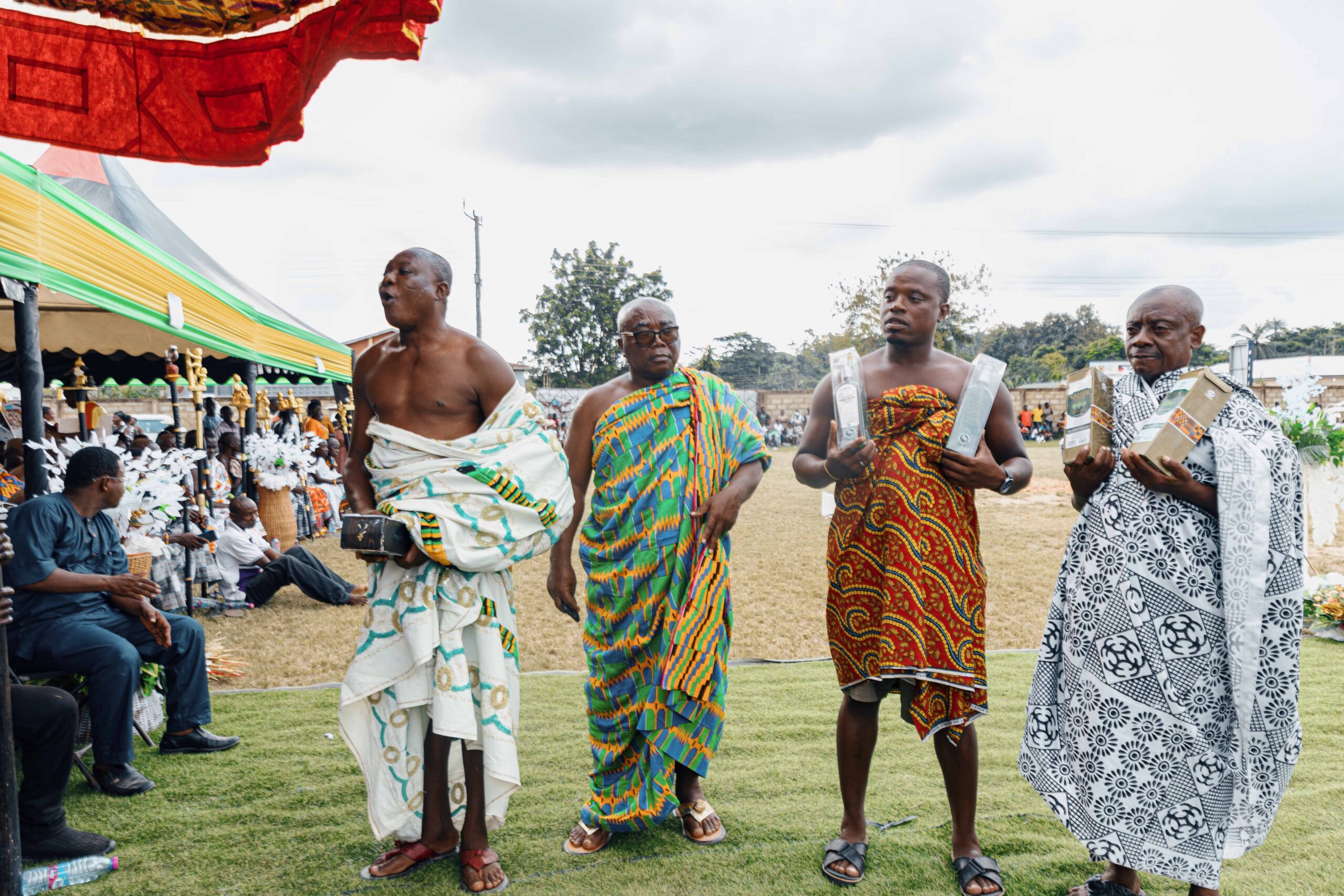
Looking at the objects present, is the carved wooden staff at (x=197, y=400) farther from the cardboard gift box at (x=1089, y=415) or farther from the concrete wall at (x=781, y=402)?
the concrete wall at (x=781, y=402)

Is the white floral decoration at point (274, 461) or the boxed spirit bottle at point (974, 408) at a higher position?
the boxed spirit bottle at point (974, 408)

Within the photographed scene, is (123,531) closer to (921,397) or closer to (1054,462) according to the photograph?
(921,397)

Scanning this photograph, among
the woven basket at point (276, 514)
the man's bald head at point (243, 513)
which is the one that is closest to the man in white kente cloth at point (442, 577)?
the man's bald head at point (243, 513)

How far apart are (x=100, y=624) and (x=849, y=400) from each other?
11.5 ft

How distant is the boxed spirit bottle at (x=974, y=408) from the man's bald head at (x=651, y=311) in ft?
3.57

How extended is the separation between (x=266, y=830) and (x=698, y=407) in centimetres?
232

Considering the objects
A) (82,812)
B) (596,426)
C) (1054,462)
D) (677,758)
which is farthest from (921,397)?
(1054,462)

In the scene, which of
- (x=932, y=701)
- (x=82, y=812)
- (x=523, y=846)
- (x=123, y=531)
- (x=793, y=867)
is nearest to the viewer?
(x=932, y=701)

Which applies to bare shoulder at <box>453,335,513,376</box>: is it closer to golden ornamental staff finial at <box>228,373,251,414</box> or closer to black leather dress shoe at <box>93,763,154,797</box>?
black leather dress shoe at <box>93,763,154,797</box>

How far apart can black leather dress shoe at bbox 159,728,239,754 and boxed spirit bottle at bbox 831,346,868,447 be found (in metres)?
3.38

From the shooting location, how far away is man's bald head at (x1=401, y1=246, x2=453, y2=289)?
2.88 meters

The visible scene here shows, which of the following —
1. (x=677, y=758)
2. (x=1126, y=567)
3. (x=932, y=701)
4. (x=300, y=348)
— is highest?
(x=300, y=348)

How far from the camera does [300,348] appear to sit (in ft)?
31.6

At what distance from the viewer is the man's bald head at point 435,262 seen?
9.44ft
